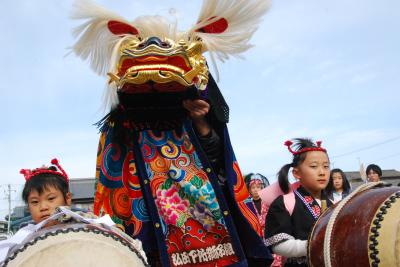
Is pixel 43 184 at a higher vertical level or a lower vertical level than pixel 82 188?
lower

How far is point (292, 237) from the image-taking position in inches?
105

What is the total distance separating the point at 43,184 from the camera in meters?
2.71

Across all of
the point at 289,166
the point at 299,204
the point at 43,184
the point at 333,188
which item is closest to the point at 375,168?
the point at 333,188

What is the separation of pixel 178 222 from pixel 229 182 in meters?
0.32

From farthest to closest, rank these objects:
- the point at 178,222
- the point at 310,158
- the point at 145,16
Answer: the point at 310,158
the point at 145,16
the point at 178,222

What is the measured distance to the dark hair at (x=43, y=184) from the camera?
8.82 ft

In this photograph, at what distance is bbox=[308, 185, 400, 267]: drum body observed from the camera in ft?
5.52

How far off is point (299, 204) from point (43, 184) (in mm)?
1471

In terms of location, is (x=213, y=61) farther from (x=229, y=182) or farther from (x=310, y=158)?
(x=310, y=158)

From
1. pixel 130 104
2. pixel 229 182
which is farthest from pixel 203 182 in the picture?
pixel 130 104

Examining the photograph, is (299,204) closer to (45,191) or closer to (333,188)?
(333,188)

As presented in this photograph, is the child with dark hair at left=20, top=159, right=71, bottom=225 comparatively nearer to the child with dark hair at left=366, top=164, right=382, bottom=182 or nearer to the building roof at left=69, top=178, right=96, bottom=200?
the child with dark hair at left=366, top=164, right=382, bottom=182

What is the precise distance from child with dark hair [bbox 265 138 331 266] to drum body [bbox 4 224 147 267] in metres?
1.20

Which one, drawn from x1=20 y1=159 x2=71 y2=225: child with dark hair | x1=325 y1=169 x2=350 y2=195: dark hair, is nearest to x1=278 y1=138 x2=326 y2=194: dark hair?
x1=325 y1=169 x2=350 y2=195: dark hair
